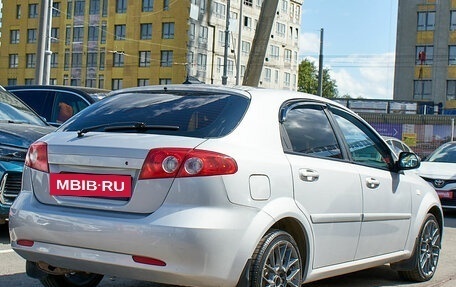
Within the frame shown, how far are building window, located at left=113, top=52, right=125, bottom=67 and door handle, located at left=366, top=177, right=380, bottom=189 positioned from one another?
66600 millimetres

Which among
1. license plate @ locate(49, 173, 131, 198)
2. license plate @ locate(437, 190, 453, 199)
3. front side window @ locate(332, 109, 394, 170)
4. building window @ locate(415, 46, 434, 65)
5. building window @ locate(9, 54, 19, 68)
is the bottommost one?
license plate @ locate(437, 190, 453, 199)

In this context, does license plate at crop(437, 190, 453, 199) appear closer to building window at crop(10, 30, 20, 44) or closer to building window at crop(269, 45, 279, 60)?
building window at crop(269, 45, 279, 60)

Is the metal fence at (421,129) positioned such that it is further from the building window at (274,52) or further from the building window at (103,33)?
the building window at (103,33)

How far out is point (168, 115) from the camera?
437 centimetres

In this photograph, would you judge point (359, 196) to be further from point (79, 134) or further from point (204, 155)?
point (79, 134)

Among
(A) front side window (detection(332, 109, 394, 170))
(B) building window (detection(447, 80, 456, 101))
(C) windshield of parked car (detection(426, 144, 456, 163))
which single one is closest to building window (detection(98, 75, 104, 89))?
(B) building window (detection(447, 80, 456, 101))

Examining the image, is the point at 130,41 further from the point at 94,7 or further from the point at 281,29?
the point at 281,29

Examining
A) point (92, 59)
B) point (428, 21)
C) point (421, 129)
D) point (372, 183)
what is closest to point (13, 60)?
point (92, 59)

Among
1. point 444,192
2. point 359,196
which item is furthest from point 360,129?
point 444,192

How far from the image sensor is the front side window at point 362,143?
5.32m

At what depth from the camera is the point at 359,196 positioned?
509 cm

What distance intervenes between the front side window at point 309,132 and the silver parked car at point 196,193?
1 centimetres

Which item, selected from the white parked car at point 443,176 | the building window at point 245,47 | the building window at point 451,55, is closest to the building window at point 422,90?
the building window at point 451,55

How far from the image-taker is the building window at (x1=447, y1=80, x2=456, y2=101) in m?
60.9
